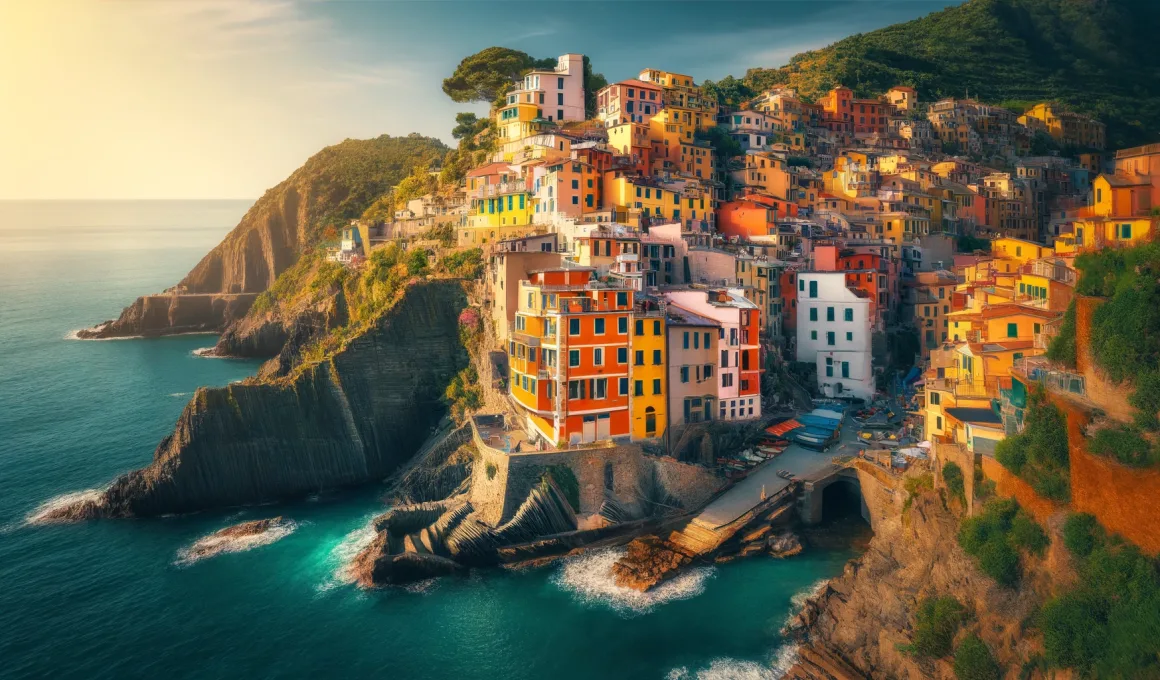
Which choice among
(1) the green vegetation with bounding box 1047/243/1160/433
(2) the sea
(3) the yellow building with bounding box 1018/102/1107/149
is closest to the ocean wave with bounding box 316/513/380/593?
(2) the sea

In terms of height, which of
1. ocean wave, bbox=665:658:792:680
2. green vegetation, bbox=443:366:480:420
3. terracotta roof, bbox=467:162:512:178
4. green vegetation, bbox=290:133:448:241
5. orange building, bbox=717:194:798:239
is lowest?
ocean wave, bbox=665:658:792:680

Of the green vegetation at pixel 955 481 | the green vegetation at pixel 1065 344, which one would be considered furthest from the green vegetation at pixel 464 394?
the green vegetation at pixel 1065 344

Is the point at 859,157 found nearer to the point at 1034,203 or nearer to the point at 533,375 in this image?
the point at 1034,203

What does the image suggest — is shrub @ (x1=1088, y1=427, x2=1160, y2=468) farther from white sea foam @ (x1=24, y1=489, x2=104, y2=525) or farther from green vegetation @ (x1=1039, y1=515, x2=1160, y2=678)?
white sea foam @ (x1=24, y1=489, x2=104, y2=525)

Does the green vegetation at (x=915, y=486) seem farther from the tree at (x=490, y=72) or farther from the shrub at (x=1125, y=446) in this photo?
the tree at (x=490, y=72)

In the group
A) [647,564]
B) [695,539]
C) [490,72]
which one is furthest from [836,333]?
[490,72]
